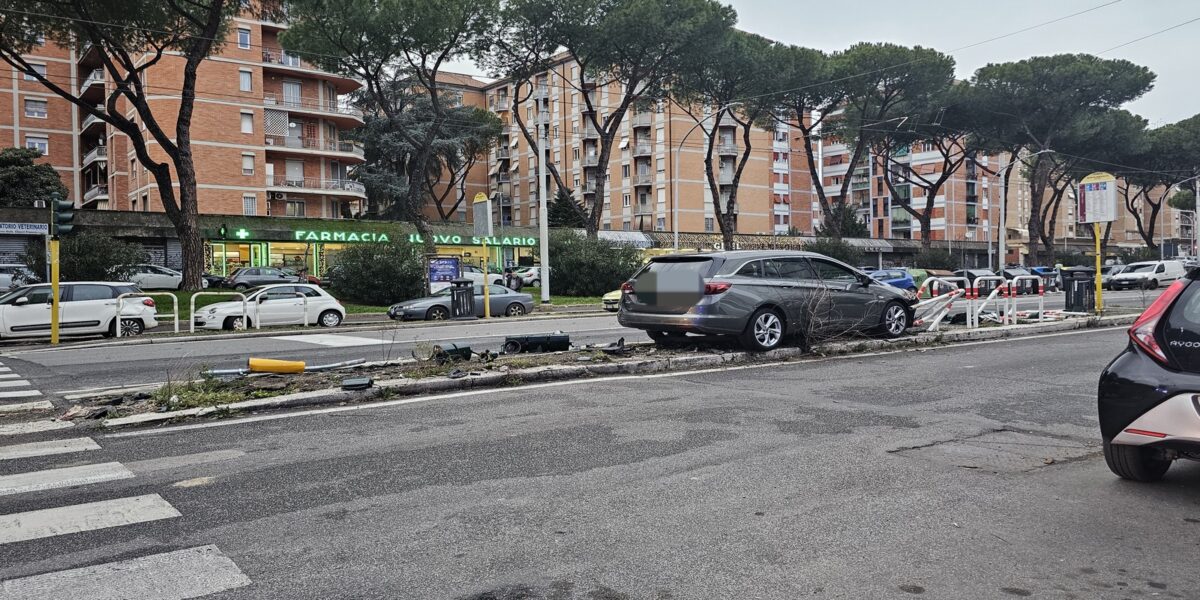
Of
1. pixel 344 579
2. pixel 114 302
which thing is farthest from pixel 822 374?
pixel 114 302

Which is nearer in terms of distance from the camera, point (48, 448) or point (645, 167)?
point (48, 448)

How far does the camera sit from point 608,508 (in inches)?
166

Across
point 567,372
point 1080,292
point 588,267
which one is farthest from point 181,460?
point 588,267

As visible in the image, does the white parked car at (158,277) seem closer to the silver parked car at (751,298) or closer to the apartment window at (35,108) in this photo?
the silver parked car at (751,298)

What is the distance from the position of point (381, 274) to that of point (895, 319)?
2051 centimetres

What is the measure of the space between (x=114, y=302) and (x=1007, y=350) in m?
18.0

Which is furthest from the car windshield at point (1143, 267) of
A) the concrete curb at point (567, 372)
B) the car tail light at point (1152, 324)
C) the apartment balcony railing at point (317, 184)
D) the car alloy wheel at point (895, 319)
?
the apartment balcony railing at point (317, 184)

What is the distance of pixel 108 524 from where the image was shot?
4008 mm

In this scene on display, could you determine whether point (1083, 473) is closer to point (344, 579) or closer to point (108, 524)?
point (344, 579)

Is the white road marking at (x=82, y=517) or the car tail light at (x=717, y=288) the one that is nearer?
the white road marking at (x=82, y=517)

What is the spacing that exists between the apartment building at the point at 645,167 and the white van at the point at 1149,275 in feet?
104

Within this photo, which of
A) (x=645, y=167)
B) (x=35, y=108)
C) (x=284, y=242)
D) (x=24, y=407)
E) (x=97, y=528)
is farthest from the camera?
Result: (x=645, y=167)

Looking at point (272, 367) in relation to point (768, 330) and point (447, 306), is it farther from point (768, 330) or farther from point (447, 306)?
point (447, 306)

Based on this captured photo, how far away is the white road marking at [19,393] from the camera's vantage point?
8.72 meters
